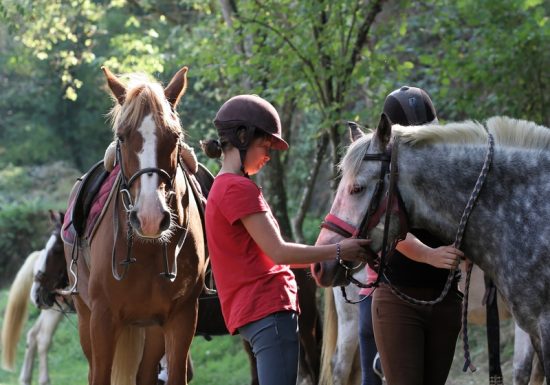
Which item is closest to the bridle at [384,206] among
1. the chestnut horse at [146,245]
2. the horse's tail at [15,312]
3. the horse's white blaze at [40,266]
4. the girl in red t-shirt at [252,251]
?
the girl in red t-shirt at [252,251]

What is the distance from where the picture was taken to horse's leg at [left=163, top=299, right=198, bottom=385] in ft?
17.3

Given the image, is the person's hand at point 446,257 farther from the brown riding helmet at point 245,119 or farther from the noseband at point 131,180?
the noseband at point 131,180

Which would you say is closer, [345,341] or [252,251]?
[252,251]

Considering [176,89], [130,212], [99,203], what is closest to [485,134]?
[130,212]

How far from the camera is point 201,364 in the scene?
12.2m

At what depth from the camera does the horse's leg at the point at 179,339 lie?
5.28 metres

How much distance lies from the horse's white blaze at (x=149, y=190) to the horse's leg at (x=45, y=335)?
640cm

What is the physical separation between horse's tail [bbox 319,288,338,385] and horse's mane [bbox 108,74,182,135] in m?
2.39

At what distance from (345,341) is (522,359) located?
1287 mm

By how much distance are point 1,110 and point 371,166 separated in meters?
24.0

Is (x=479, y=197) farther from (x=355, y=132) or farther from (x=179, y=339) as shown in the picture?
Result: (x=179, y=339)

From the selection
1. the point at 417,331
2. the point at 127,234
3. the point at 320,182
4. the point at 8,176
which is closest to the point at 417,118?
the point at 417,331

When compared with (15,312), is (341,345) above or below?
above

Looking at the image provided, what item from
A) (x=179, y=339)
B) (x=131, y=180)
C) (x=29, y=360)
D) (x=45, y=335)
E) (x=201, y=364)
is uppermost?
(x=131, y=180)
